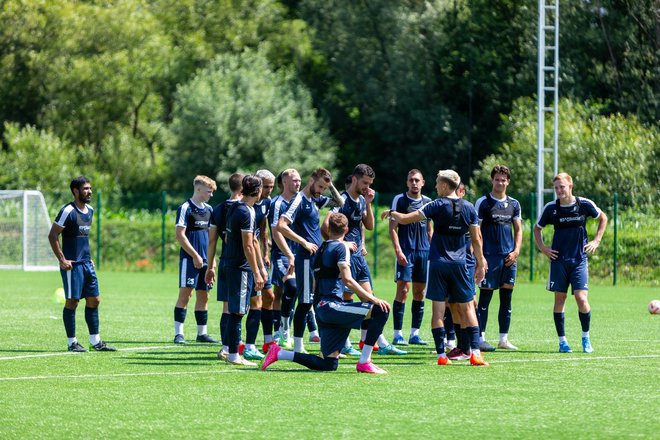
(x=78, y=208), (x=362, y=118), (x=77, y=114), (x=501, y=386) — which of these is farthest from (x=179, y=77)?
(x=501, y=386)

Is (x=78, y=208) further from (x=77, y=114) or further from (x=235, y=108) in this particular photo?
(x=77, y=114)

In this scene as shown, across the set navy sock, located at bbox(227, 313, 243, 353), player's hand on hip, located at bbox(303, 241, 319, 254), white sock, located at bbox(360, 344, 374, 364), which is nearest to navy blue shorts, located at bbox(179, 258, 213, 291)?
player's hand on hip, located at bbox(303, 241, 319, 254)

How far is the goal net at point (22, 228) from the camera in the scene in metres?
33.8

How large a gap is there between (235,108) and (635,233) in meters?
24.7

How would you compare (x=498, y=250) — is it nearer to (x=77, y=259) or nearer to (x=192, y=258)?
(x=192, y=258)

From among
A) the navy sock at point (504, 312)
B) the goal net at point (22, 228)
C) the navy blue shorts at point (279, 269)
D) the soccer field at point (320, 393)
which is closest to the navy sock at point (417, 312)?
the soccer field at point (320, 393)

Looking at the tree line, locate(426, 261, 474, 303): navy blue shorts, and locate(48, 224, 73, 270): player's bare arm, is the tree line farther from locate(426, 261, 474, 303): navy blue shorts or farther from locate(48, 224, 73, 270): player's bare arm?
locate(48, 224, 73, 270): player's bare arm

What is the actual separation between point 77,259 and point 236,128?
120ft

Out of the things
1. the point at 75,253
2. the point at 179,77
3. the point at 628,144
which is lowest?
the point at 75,253

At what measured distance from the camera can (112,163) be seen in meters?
53.1

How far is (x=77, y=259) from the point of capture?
42.6ft

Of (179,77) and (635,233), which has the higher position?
(179,77)

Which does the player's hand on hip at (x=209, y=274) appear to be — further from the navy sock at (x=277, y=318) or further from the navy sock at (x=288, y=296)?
the navy sock at (x=277, y=318)

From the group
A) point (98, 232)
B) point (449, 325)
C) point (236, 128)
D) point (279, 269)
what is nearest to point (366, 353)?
point (279, 269)
